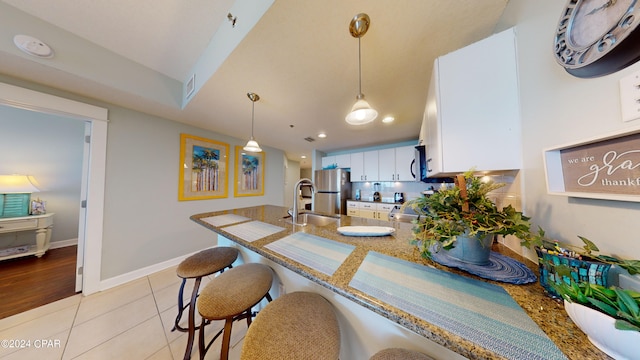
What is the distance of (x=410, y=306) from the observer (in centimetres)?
50

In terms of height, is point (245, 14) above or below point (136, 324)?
above

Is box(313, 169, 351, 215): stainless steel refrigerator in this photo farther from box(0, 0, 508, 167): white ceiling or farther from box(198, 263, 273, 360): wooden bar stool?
box(198, 263, 273, 360): wooden bar stool

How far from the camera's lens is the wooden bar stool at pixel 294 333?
2.02ft

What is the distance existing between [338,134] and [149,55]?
2.45 metres

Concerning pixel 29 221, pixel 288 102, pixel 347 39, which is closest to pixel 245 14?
pixel 347 39

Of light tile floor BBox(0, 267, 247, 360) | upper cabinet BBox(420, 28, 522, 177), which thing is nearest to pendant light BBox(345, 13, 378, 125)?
upper cabinet BBox(420, 28, 522, 177)

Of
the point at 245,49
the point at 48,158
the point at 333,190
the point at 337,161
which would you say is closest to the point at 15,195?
the point at 48,158

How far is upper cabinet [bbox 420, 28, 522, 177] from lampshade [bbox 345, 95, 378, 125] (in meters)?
0.39

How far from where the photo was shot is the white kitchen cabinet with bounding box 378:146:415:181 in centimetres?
335

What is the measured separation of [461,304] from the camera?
0.51 metres

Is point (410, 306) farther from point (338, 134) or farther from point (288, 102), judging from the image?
point (338, 134)

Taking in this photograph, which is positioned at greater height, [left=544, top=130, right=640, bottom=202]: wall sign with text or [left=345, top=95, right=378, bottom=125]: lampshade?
[left=345, top=95, right=378, bottom=125]: lampshade

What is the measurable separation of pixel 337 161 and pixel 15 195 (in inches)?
215

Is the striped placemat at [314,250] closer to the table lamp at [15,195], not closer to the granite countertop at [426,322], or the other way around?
the granite countertop at [426,322]
